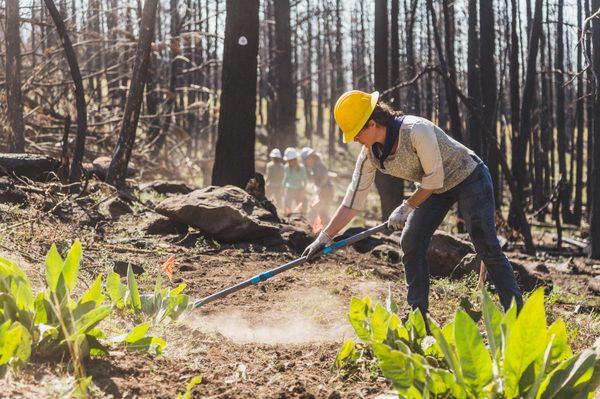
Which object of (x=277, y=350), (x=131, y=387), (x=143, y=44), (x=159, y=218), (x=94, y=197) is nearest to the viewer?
(x=131, y=387)

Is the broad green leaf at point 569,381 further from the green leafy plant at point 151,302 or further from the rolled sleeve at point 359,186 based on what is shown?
the rolled sleeve at point 359,186

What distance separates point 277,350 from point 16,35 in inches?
329

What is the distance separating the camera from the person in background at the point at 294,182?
50.6 ft

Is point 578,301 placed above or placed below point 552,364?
below

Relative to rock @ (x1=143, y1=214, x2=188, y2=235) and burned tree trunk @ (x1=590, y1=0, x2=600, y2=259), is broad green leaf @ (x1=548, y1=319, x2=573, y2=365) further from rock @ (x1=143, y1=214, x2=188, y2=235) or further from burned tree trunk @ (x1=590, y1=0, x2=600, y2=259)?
burned tree trunk @ (x1=590, y1=0, x2=600, y2=259)

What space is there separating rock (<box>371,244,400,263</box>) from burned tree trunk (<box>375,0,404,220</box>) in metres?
3.39

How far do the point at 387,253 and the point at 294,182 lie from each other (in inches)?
292

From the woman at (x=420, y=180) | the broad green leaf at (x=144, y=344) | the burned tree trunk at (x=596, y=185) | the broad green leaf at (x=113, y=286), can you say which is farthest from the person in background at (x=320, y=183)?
the broad green leaf at (x=144, y=344)

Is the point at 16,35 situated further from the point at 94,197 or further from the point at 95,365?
the point at 95,365

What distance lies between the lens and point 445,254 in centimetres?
758

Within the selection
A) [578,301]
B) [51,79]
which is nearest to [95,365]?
[578,301]

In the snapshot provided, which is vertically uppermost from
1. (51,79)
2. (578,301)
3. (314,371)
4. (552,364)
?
(51,79)

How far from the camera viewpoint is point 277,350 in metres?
4.54

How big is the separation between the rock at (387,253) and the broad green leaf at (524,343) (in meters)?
5.18
